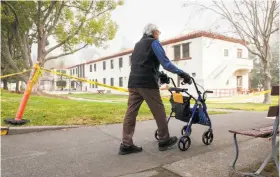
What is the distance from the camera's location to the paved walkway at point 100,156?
3.07 m

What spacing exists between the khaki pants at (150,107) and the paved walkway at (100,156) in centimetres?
30

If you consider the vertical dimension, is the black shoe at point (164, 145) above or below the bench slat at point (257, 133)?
below

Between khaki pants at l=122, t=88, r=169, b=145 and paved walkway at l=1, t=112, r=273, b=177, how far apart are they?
0.30 metres

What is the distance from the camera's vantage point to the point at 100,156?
369cm

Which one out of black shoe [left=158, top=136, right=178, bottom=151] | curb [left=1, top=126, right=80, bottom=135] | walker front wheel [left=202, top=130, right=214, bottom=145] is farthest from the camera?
curb [left=1, top=126, right=80, bottom=135]

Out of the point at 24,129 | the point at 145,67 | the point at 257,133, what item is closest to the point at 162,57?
the point at 145,67

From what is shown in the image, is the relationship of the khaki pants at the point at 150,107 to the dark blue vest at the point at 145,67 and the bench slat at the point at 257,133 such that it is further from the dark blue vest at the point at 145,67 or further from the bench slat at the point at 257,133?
the bench slat at the point at 257,133

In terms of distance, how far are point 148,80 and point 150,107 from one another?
16.7 inches

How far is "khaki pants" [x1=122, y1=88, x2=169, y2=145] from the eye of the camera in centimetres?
381

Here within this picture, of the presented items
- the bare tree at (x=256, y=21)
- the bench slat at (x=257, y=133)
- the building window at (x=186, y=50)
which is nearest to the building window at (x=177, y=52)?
the building window at (x=186, y=50)

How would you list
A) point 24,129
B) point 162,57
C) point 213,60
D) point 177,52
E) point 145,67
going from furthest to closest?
point 177,52
point 213,60
point 24,129
point 145,67
point 162,57

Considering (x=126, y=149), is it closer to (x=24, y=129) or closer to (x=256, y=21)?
(x=24, y=129)

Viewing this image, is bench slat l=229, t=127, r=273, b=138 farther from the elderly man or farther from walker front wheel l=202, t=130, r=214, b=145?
walker front wheel l=202, t=130, r=214, b=145

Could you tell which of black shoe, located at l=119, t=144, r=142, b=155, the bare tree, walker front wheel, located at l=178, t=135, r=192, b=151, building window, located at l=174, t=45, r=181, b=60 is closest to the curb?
black shoe, located at l=119, t=144, r=142, b=155
